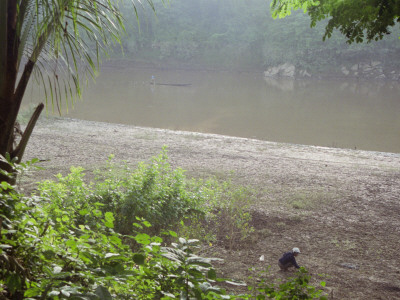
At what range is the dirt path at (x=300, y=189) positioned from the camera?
14.6 ft

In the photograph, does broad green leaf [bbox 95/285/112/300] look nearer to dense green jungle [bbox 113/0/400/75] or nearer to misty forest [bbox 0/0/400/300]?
misty forest [bbox 0/0/400/300]

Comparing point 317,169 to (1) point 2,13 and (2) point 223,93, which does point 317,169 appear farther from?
(2) point 223,93

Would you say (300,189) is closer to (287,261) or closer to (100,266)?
(287,261)

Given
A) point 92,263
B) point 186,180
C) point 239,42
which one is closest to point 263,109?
point 186,180

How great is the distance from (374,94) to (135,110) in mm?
17435

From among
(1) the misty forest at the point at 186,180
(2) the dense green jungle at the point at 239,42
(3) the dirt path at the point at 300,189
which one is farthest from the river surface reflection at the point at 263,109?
(2) the dense green jungle at the point at 239,42

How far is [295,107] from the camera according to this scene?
926 inches

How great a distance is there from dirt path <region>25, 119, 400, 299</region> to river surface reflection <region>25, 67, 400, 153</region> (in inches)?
157

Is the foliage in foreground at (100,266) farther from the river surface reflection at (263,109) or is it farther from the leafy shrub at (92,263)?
the river surface reflection at (263,109)

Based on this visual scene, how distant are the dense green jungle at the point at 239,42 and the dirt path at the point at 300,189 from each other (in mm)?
30624

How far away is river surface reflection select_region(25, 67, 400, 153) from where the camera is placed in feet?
55.5

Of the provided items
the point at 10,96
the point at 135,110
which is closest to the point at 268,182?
the point at 10,96

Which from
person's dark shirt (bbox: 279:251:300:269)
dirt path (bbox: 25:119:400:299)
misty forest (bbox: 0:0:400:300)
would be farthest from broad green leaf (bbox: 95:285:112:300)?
person's dark shirt (bbox: 279:251:300:269)

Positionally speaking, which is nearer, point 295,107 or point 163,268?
point 163,268
